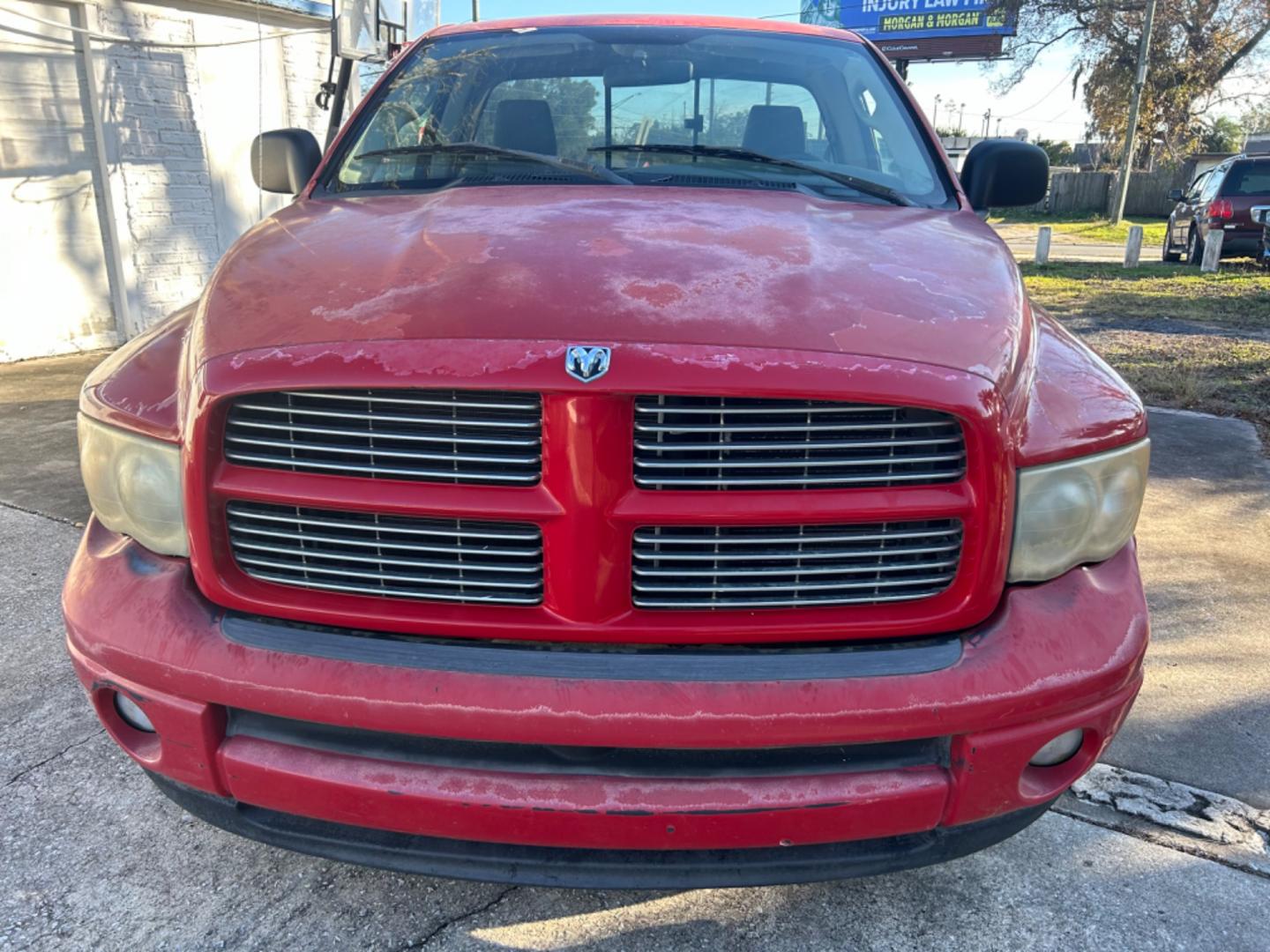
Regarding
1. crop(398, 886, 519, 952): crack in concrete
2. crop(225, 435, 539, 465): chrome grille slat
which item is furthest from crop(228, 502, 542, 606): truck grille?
crop(398, 886, 519, 952): crack in concrete

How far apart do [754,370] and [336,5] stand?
4909 mm

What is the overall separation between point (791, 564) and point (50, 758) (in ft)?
6.95

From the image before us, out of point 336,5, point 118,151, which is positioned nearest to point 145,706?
point 336,5

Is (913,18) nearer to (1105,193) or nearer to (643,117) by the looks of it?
(1105,193)

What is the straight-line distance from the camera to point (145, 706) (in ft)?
5.75

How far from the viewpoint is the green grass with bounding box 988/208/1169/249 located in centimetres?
2431

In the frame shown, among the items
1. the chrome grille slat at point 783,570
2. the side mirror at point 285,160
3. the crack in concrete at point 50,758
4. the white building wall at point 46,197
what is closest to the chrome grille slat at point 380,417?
the chrome grille slat at point 783,570

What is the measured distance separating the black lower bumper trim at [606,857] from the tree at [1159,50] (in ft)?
110

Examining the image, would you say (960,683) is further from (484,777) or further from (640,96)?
(640,96)

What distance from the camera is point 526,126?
2.86 m

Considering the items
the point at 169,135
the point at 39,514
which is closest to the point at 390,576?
the point at 39,514

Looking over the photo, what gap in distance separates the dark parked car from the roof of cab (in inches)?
527

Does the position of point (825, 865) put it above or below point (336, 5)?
below

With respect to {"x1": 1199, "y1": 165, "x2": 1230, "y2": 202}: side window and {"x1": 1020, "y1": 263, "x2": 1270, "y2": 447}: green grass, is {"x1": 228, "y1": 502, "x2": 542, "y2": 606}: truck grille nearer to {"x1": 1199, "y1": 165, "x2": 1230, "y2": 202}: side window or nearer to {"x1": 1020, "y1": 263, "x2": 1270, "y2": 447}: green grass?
{"x1": 1020, "y1": 263, "x2": 1270, "y2": 447}: green grass
